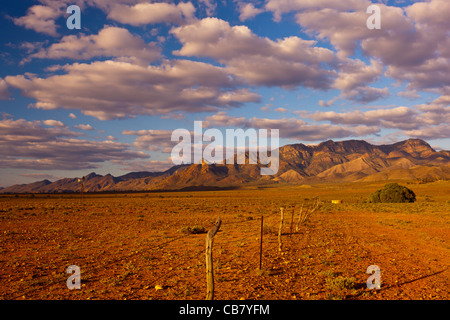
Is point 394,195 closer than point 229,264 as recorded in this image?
No

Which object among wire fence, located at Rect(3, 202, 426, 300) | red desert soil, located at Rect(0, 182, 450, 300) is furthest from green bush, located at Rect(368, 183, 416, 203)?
wire fence, located at Rect(3, 202, 426, 300)

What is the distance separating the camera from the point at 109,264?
37.6 feet

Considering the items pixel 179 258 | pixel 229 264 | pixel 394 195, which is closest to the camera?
pixel 229 264

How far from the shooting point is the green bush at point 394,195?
1835 inches

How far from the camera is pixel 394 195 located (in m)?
47.1

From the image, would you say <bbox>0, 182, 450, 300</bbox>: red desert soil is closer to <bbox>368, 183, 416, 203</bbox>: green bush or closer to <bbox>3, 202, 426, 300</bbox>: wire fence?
<bbox>3, 202, 426, 300</bbox>: wire fence

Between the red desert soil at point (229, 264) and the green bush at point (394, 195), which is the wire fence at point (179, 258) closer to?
the red desert soil at point (229, 264)

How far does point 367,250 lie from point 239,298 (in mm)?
8870

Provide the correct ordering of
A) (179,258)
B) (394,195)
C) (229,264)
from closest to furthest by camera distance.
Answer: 1. (229,264)
2. (179,258)
3. (394,195)

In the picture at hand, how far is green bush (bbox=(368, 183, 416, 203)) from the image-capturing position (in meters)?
46.6

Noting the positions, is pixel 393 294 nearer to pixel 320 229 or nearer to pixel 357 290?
pixel 357 290

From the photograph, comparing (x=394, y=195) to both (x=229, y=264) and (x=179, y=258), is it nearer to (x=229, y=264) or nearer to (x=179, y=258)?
(x=229, y=264)

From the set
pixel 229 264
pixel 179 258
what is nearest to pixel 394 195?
pixel 229 264
